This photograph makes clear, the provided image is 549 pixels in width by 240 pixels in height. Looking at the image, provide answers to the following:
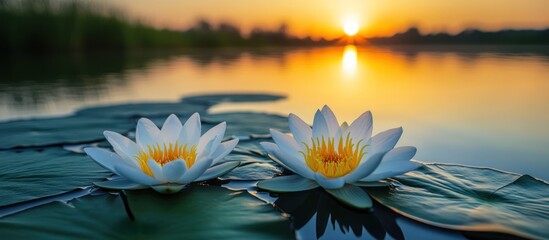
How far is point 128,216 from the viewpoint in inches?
34.1

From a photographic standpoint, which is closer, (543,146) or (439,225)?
(439,225)

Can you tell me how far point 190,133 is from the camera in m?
1.11

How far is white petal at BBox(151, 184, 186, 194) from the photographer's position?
939 millimetres

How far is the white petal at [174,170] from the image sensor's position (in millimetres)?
894

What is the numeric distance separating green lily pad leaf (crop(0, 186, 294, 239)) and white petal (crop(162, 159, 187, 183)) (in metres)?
0.05

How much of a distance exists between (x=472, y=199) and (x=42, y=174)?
3.84ft

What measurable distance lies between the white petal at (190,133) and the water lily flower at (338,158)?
199mm

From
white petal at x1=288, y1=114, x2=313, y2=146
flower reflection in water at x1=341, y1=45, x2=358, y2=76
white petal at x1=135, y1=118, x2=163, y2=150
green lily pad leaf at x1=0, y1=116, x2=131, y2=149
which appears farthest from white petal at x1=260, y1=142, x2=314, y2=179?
flower reflection in water at x1=341, y1=45, x2=358, y2=76

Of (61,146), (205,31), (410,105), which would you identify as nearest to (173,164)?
(61,146)

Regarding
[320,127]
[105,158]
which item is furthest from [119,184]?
[320,127]

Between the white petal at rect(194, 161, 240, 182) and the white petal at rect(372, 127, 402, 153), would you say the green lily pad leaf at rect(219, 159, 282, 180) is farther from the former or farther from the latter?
the white petal at rect(372, 127, 402, 153)

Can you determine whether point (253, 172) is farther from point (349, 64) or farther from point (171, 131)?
point (349, 64)

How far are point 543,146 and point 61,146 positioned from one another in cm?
199

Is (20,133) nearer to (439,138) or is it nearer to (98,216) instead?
(98,216)
